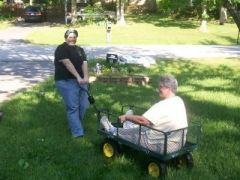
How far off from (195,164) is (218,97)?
5.07 metres

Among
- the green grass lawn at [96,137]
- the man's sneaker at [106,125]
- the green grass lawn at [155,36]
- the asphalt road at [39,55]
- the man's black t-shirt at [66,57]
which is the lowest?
the green grass lawn at [155,36]

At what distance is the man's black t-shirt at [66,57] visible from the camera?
782cm

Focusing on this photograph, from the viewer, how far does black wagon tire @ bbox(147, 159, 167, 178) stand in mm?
6102

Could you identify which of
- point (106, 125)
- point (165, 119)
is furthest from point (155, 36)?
point (165, 119)

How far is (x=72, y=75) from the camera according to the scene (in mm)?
7914

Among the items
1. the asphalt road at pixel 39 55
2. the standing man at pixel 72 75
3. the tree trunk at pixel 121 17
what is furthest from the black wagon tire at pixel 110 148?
the tree trunk at pixel 121 17

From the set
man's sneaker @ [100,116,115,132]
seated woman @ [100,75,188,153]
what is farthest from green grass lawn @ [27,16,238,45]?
seated woman @ [100,75,188,153]

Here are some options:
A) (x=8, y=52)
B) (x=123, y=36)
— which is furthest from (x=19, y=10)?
(x=8, y=52)

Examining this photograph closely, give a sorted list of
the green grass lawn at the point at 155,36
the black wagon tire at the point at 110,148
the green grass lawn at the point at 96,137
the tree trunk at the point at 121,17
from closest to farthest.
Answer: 1. the green grass lawn at the point at 96,137
2. the black wagon tire at the point at 110,148
3. the green grass lawn at the point at 155,36
4. the tree trunk at the point at 121,17

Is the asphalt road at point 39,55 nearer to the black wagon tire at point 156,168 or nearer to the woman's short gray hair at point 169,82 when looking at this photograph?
the black wagon tire at point 156,168

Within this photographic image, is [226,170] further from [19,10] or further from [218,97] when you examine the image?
[19,10]

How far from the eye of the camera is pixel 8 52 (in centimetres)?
2245

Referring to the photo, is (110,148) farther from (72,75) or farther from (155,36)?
(155,36)

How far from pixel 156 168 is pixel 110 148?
99cm
